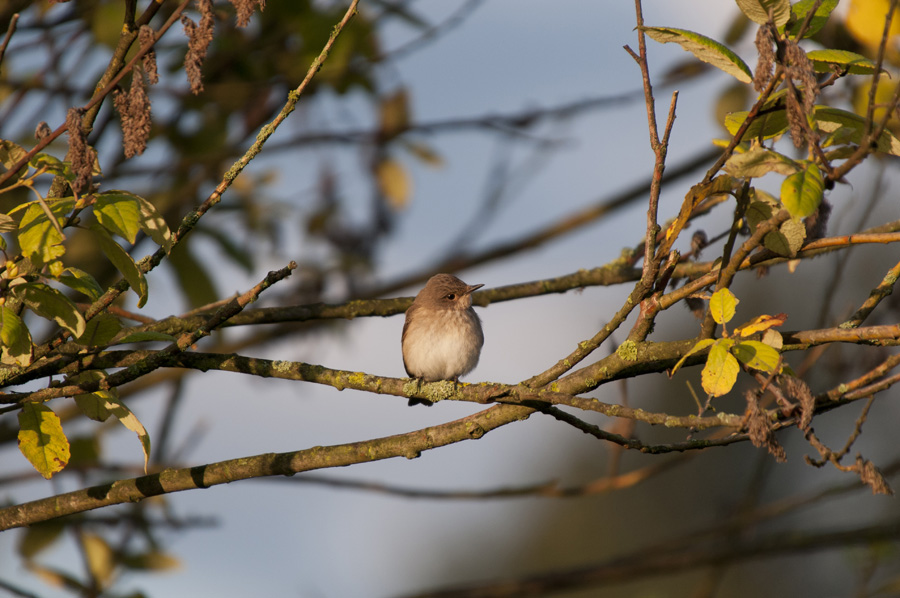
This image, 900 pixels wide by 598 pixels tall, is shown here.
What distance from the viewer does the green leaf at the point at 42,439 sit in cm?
273

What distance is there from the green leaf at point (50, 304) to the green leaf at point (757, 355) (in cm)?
191

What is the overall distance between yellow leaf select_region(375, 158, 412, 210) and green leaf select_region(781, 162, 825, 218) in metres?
4.35

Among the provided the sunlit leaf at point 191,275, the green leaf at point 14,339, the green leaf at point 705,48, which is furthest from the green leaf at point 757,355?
the sunlit leaf at point 191,275

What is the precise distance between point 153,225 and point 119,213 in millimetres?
139

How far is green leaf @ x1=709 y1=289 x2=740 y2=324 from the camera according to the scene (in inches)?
93.4

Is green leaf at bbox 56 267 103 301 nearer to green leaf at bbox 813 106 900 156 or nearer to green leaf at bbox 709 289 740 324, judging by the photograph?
green leaf at bbox 709 289 740 324

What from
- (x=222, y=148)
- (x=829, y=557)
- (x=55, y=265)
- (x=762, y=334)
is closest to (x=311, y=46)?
(x=222, y=148)

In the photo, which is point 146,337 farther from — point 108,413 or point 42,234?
point 42,234

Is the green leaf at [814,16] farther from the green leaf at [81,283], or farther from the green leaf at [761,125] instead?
the green leaf at [81,283]

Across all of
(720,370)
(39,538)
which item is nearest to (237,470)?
(720,370)

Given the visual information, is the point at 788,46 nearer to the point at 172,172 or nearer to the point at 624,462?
the point at 172,172

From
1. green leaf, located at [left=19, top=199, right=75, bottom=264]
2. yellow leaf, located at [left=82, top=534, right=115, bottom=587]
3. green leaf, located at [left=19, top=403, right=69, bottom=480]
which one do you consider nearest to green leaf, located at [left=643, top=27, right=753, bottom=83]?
green leaf, located at [left=19, top=199, right=75, bottom=264]

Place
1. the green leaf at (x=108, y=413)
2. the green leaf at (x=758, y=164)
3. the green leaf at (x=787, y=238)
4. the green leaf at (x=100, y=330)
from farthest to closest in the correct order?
the green leaf at (x=108, y=413) → the green leaf at (x=100, y=330) → the green leaf at (x=787, y=238) → the green leaf at (x=758, y=164)

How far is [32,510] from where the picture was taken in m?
3.00
